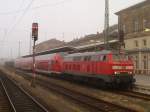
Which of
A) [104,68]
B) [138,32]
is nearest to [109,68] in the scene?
[104,68]

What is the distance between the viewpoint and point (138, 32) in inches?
2141

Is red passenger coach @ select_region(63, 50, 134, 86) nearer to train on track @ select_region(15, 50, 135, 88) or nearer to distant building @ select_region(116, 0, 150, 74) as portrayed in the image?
train on track @ select_region(15, 50, 135, 88)

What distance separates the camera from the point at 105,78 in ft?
82.1

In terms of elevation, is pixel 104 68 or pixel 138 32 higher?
pixel 138 32

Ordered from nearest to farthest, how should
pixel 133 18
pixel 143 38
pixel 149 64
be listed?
pixel 149 64 < pixel 143 38 < pixel 133 18

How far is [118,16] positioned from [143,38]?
56.4 feet

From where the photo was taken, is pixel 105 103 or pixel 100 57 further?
pixel 100 57

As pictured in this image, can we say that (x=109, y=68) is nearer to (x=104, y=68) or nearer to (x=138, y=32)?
(x=104, y=68)

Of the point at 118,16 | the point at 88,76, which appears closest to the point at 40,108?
the point at 88,76

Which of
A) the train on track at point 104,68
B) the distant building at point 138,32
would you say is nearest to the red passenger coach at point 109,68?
the train on track at point 104,68

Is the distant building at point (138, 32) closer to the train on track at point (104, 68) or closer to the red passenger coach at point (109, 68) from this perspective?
the train on track at point (104, 68)

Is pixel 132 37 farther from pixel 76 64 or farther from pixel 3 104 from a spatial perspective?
pixel 3 104

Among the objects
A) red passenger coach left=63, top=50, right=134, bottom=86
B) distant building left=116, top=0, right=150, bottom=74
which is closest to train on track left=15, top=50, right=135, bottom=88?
red passenger coach left=63, top=50, right=134, bottom=86

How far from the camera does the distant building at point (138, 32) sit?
159 feet
